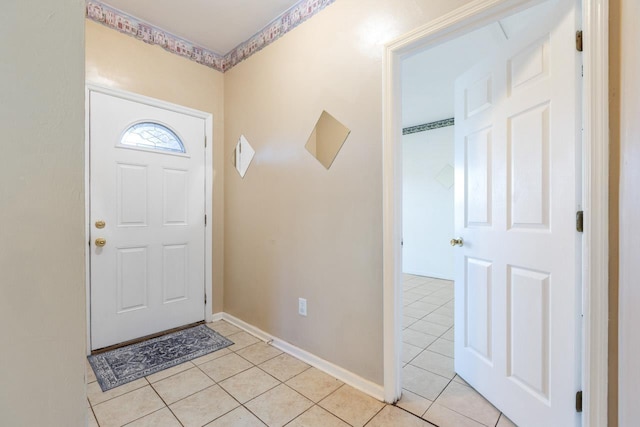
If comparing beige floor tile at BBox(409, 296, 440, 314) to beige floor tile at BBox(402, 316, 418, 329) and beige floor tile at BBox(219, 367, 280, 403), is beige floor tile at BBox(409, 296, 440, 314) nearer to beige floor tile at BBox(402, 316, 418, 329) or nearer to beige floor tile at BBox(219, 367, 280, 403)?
beige floor tile at BBox(402, 316, 418, 329)

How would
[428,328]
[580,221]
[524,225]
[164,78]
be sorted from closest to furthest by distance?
[580,221]
[524,225]
[164,78]
[428,328]

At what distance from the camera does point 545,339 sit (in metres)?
1.26

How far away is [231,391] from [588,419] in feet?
5.60

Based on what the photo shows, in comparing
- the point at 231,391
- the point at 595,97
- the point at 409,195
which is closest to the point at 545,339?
the point at 595,97

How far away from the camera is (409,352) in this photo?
2178 millimetres

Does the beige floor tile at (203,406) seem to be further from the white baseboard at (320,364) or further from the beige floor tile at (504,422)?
the beige floor tile at (504,422)

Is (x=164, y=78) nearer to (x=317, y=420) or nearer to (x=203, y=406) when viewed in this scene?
(x=203, y=406)

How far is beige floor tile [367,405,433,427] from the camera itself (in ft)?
4.65

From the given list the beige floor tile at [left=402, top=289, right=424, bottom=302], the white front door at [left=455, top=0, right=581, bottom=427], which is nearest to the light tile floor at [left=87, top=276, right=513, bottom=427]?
the white front door at [left=455, top=0, right=581, bottom=427]

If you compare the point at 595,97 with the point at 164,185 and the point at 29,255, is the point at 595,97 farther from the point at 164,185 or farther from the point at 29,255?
the point at 164,185

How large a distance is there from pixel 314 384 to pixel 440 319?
1.68 metres

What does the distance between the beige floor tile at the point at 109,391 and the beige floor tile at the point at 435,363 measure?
1.83 m

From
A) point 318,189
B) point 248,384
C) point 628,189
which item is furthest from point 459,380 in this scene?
point 318,189

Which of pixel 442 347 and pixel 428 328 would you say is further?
pixel 428 328
